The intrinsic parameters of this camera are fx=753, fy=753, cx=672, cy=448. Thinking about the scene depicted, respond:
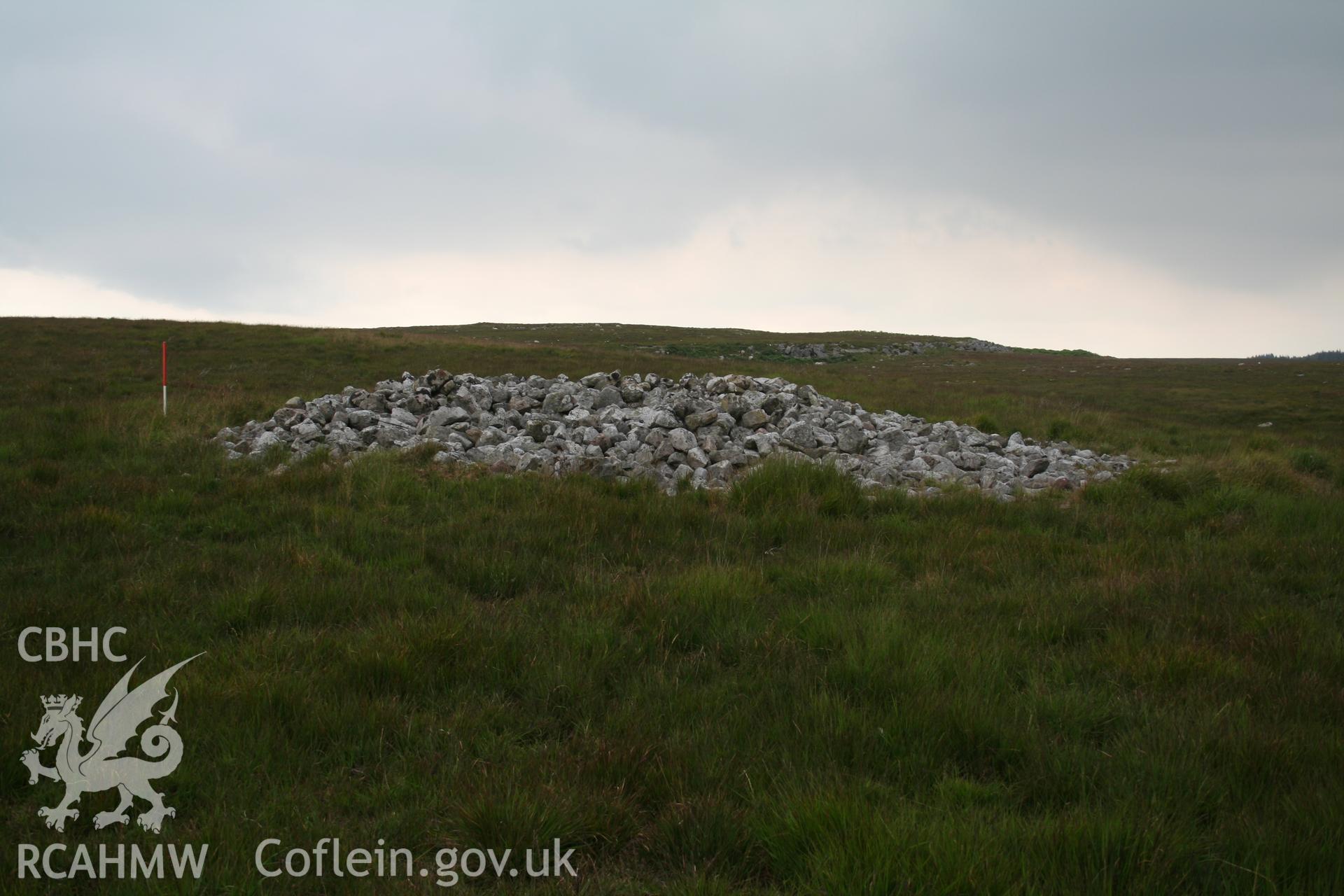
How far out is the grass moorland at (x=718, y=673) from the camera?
300 centimetres

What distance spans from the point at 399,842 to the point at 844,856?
180 centimetres

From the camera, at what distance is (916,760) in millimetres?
3586

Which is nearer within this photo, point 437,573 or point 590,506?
point 437,573

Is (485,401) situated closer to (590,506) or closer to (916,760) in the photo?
(590,506)

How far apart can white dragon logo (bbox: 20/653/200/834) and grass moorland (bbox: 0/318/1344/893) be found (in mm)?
76

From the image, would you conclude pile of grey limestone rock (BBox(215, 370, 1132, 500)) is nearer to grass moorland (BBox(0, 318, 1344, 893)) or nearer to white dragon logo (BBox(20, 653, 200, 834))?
grass moorland (BBox(0, 318, 1344, 893))

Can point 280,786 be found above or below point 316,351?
below

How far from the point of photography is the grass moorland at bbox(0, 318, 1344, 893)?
9.85 ft

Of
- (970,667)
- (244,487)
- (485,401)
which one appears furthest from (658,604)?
(485,401)

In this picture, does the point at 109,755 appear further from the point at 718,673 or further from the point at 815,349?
the point at 815,349

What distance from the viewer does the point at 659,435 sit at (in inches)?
471

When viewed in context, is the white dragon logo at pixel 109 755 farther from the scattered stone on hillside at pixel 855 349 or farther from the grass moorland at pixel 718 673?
the scattered stone on hillside at pixel 855 349

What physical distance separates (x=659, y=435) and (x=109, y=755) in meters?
8.90

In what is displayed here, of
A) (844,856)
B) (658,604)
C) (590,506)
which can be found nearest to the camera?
(844,856)
